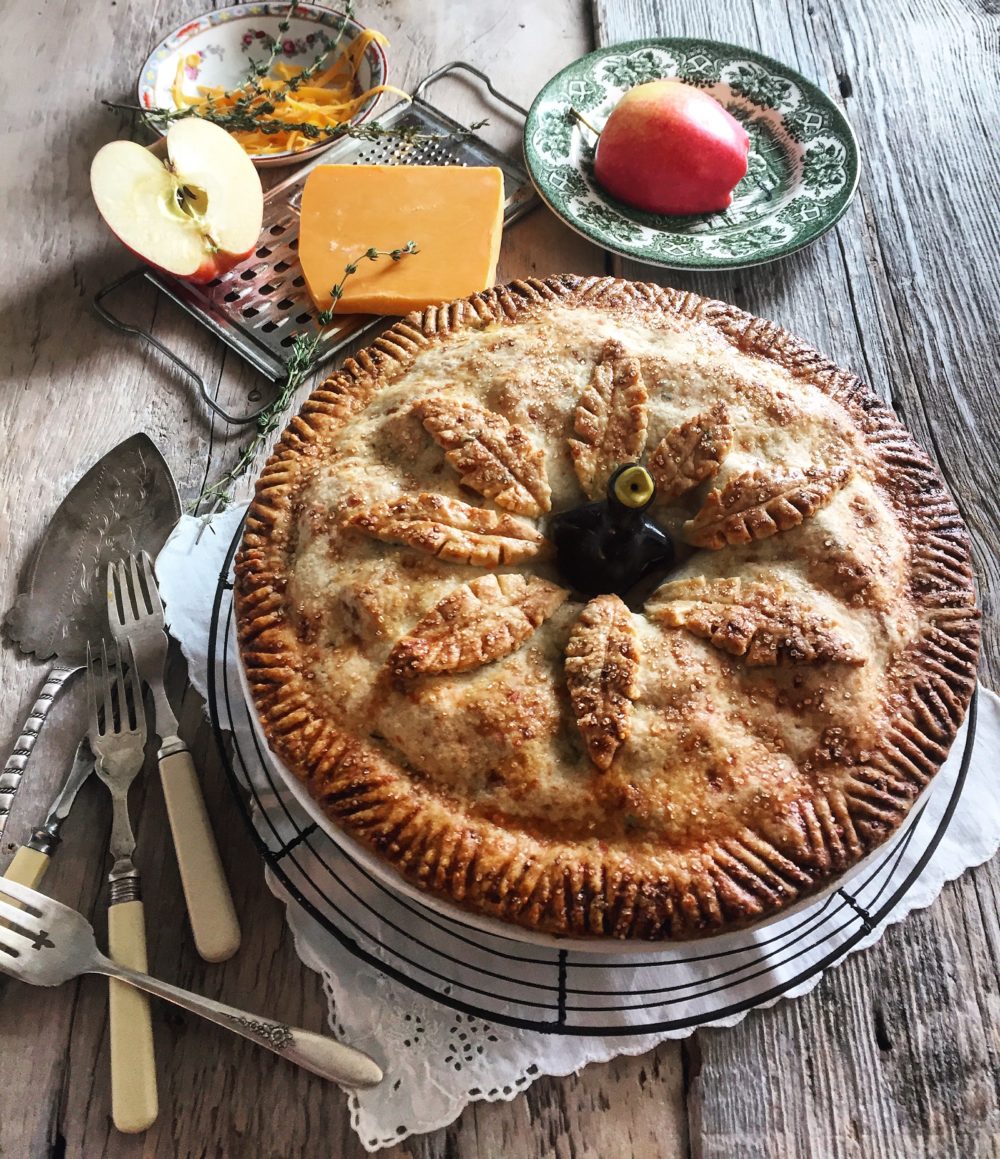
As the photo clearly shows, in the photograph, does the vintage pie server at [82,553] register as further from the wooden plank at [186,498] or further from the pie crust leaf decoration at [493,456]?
the pie crust leaf decoration at [493,456]

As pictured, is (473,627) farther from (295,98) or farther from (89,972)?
(295,98)

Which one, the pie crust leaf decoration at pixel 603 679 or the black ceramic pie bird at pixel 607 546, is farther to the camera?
the black ceramic pie bird at pixel 607 546

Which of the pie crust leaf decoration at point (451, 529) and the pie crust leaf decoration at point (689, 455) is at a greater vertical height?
the pie crust leaf decoration at point (689, 455)

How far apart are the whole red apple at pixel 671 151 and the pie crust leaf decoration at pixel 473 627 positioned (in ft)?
4.98

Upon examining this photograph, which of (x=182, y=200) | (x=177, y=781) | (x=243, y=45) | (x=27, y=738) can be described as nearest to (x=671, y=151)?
(x=182, y=200)

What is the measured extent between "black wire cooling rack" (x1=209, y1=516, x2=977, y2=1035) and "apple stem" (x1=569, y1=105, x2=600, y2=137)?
Result: 199cm

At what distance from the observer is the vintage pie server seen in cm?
206

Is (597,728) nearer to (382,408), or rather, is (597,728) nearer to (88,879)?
(382,408)

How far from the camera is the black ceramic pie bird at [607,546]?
168 cm

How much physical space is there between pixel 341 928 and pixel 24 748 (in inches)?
29.3

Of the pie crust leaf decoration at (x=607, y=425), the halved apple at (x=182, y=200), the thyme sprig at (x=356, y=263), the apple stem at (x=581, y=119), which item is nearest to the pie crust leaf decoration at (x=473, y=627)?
the pie crust leaf decoration at (x=607, y=425)

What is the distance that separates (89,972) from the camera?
5.54ft

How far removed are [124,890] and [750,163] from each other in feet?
8.33

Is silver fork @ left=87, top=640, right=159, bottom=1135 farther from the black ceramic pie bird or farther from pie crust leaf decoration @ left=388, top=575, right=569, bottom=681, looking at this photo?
the black ceramic pie bird
